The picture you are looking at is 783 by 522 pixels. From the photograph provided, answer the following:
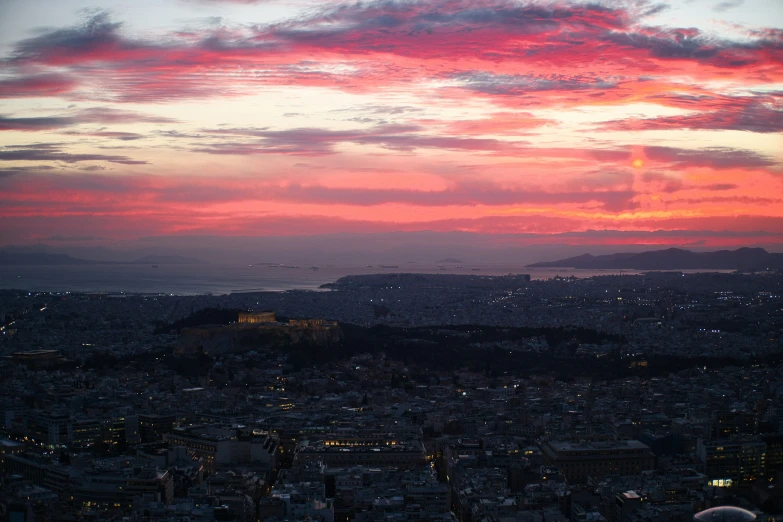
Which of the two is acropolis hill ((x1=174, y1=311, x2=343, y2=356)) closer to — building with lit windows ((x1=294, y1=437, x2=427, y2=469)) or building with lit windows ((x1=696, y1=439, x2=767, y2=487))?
building with lit windows ((x1=294, y1=437, x2=427, y2=469))

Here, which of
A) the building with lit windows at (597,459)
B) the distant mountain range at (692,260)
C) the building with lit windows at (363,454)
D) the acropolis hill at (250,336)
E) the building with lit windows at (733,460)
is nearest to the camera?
the building with lit windows at (733,460)

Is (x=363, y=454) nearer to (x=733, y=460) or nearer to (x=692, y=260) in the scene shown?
(x=733, y=460)

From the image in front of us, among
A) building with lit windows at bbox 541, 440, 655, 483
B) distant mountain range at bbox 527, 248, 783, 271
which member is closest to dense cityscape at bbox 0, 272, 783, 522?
building with lit windows at bbox 541, 440, 655, 483

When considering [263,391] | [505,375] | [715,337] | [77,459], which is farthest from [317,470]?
[715,337]

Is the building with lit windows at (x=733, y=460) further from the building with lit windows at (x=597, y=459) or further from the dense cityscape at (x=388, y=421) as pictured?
the building with lit windows at (x=597, y=459)

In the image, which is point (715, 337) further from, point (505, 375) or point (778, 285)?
point (778, 285)

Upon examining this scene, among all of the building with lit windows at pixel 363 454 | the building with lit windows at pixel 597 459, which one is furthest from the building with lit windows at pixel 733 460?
the building with lit windows at pixel 363 454
